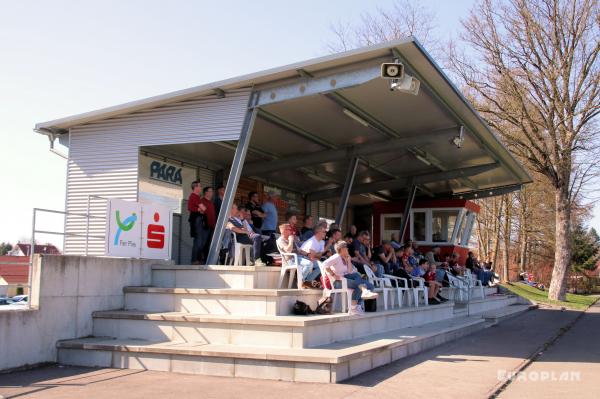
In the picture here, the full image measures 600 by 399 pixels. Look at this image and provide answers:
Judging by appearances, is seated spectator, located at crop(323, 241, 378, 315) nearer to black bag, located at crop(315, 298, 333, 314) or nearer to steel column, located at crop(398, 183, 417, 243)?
black bag, located at crop(315, 298, 333, 314)

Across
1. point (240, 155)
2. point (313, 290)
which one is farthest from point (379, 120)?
point (313, 290)

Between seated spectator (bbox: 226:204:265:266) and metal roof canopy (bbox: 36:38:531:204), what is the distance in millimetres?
1917

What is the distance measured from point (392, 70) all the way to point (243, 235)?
388 centimetres

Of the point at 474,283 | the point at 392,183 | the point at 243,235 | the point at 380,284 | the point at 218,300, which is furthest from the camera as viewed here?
→ the point at 474,283

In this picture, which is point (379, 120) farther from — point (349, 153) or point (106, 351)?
point (106, 351)

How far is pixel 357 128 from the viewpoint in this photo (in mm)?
13219

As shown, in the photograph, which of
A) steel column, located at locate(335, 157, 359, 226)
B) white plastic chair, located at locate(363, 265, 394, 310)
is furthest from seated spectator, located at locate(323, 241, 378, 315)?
steel column, located at locate(335, 157, 359, 226)

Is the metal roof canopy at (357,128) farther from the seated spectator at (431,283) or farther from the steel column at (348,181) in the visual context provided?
the seated spectator at (431,283)

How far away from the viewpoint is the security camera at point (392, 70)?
8898 millimetres

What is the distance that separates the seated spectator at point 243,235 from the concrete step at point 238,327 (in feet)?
6.31

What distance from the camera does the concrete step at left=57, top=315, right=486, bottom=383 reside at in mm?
6941

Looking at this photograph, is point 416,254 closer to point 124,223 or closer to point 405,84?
point 405,84

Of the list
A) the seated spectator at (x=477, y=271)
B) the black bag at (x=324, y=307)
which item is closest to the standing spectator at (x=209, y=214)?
the black bag at (x=324, y=307)

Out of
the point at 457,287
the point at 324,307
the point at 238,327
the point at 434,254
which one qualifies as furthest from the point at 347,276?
the point at 434,254
